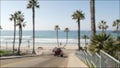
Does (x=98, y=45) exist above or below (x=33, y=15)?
below

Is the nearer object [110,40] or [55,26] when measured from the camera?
[110,40]

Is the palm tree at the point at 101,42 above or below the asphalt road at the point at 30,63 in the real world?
above

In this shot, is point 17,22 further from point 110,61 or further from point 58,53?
point 110,61

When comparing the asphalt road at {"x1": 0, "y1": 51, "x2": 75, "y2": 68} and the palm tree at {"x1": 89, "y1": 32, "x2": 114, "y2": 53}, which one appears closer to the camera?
the palm tree at {"x1": 89, "y1": 32, "x2": 114, "y2": 53}

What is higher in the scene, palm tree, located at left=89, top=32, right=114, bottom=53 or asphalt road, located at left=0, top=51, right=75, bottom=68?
palm tree, located at left=89, top=32, right=114, bottom=53

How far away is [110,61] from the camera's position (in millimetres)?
12484

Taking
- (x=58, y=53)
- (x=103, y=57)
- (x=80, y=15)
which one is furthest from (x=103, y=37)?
(x=80, y=15)

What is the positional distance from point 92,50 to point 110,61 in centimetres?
1024

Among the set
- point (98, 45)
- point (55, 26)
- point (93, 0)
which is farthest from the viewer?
point (55, 26)

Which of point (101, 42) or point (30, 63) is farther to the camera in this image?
point (30, 63)

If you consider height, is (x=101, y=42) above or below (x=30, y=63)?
above

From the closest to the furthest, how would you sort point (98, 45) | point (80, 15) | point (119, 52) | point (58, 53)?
point (119, 52) < point (98, 45) < point (58, 53) < point (80, 15)

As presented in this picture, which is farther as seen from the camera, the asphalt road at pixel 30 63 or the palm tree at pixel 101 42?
the asphalt road at pixel 30 63

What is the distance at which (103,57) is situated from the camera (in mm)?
13875
